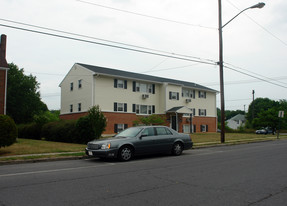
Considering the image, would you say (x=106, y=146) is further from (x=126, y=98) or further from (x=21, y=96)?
(x=21, y=96)

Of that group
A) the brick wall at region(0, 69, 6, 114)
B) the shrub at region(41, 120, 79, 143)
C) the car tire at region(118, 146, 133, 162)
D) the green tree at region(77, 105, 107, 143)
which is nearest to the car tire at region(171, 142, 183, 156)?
the car tire at region(118, 146, 133, 162)

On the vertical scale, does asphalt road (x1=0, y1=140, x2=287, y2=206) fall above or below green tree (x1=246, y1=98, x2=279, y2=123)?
below

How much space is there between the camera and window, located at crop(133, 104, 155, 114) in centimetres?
3334

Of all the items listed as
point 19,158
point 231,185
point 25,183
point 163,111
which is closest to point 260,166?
point 231,185

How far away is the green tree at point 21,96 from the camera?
4000 cm

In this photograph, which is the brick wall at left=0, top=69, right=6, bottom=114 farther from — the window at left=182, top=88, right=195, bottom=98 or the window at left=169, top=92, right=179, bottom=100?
the window at left=182, top=88, right=195, bottom=98

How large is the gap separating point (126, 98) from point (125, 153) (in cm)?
2184

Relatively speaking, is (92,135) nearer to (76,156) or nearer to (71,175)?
(76,156)

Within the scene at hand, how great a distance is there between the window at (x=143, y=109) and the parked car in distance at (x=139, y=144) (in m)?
20.4

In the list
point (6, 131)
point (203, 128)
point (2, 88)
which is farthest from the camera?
point (203, 128)

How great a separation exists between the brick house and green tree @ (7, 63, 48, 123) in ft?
27.5

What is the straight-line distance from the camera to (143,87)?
34594 millimetres

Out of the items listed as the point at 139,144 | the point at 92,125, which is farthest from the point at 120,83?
the point at 139,144

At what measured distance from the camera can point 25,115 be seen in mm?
41500
